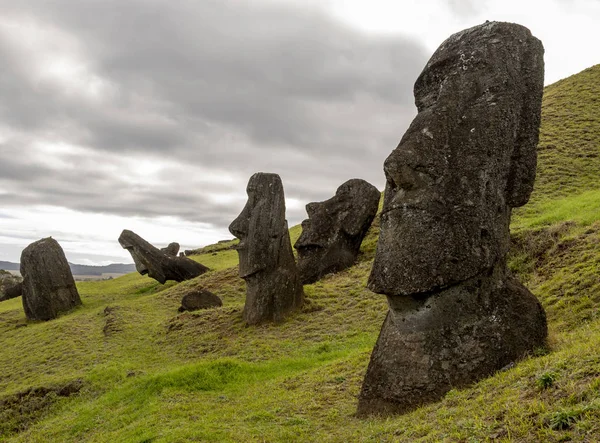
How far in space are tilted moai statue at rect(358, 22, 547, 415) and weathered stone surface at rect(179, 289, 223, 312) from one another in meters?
15.2

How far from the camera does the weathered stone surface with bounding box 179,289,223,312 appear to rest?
2359cm

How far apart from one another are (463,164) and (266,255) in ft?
38.9

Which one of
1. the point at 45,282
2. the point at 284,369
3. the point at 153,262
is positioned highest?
the point at 153,262

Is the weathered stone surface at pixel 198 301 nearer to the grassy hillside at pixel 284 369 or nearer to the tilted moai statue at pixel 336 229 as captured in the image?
the grassy hillside at pixel 284 369

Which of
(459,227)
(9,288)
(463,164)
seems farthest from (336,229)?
(9,288)

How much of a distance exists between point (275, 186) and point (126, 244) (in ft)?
51.8

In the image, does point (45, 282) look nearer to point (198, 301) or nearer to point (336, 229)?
point (198, 301)

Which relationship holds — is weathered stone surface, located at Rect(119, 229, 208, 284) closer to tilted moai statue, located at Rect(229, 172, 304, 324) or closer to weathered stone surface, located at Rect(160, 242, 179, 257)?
weathered stone surface, located at Rect(160, 242, 179, 257)

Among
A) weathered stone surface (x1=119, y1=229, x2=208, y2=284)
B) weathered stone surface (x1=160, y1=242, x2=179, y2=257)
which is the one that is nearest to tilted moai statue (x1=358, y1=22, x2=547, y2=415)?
weathered stone surface (x1=119, y1=229, x2=208, y2=284)

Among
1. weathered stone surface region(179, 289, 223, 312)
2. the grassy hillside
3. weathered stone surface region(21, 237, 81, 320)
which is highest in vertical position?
weathered stone surface region(21, 237, 81, 320)

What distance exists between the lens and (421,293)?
902 cm

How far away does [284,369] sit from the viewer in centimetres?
1477

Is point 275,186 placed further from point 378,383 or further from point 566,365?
point 566,365

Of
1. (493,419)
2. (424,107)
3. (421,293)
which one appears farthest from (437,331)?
(424,107)
